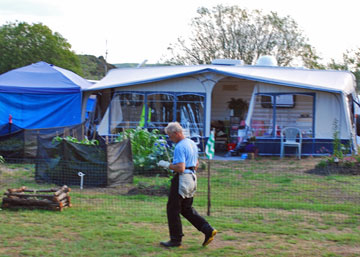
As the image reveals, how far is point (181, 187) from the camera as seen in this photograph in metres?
5.74

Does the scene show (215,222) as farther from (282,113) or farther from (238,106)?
(238,106)

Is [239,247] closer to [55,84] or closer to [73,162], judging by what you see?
[73,162]

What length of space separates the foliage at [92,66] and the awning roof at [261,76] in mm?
26435

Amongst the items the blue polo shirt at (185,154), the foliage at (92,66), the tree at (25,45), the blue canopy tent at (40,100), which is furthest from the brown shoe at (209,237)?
the foliage at (92,66)

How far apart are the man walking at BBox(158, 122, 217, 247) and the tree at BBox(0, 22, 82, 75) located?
28.3 meters

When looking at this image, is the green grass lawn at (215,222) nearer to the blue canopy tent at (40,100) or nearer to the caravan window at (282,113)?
the caravan window at (282,113)

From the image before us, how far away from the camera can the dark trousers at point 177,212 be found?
5.80 meters

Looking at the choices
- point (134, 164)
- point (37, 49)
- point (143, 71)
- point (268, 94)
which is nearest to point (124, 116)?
point (143, 71)

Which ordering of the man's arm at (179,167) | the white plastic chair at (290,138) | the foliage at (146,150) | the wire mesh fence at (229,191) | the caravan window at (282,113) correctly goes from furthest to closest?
1. the caravan window at (282,113)
2. the white plastic chair at (290,138)
3. the foliage at (146,150)
4. the wire mesh fence at (229,191)
5. the man's arm at (179,167)

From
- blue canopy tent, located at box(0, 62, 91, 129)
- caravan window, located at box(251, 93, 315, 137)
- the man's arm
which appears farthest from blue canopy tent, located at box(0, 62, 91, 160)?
the man's arm

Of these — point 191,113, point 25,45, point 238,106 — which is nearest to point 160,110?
point 191,113

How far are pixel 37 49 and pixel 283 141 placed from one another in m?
21.2

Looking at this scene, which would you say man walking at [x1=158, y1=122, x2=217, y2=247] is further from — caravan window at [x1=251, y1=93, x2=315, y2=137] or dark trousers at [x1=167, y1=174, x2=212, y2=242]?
caravan window at [x1=251, y1=93, x2=315, y2=137]

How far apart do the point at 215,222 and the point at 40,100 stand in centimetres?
1295
